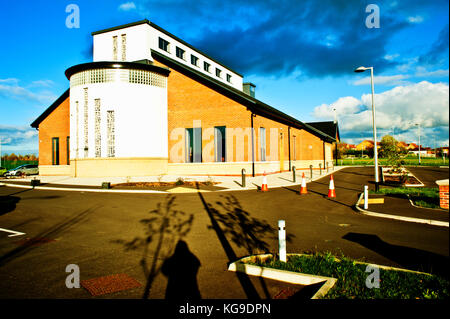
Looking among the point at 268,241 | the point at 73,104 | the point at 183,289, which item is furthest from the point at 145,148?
the point at 183,289

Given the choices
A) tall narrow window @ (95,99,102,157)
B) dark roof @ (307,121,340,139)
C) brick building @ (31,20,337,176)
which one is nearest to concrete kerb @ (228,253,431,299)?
brick building @ (31,20,337,176)

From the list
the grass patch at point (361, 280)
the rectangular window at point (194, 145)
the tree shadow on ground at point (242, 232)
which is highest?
the rectangular window at point (194, 145)

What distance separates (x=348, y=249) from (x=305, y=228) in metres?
1.86

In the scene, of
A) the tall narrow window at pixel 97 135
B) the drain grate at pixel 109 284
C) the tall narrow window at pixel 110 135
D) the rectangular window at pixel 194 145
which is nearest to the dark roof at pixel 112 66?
the tall narrow window at pixel 97 135

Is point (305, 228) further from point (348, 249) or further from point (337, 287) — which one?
point (337, 287)

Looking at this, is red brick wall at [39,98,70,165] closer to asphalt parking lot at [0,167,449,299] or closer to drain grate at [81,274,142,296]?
asphalt parking lot at [0,167,449,299]

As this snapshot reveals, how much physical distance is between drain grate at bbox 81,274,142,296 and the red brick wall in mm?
30596

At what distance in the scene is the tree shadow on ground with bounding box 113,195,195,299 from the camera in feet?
15.2

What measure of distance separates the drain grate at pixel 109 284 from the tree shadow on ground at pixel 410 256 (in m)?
4.14

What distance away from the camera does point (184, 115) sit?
85.4ft

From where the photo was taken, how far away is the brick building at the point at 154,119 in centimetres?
2384

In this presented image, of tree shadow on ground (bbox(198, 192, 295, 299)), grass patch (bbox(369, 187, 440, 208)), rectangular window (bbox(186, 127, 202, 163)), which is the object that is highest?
rectangular window (bbox(186, 127, 202, 163))

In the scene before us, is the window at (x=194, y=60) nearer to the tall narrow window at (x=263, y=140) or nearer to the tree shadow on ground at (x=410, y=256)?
the tall narrow window at (x=263, y=140)

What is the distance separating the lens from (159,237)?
648 centimetres
